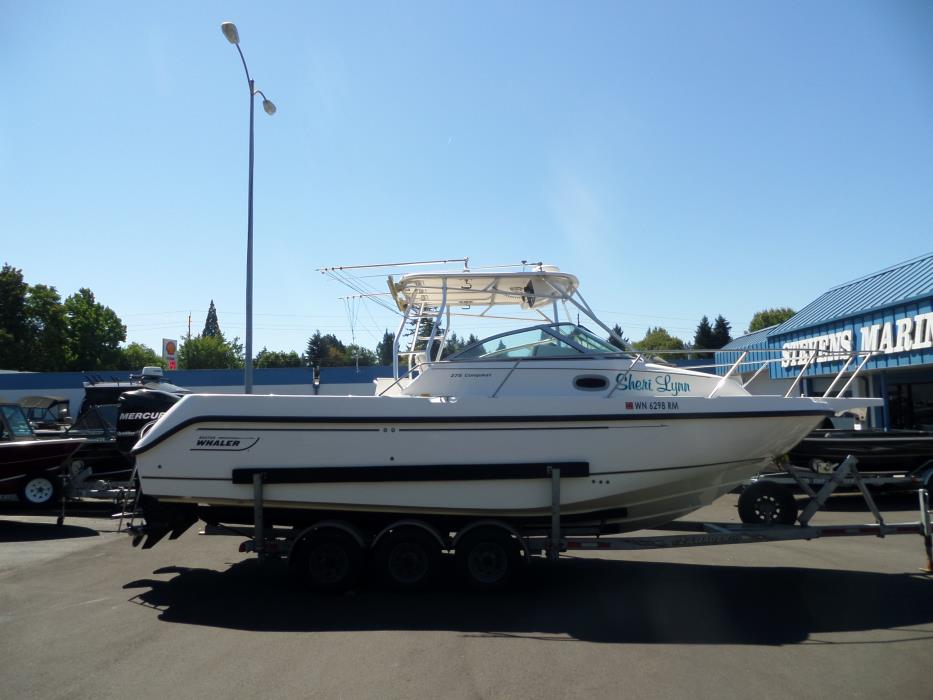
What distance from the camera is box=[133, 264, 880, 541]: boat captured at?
639cm

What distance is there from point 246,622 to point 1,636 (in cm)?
188

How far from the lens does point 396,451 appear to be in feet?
21.1

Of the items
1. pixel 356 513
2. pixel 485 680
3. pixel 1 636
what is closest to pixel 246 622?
pixel 356 513

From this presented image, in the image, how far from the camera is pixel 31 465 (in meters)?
11.2

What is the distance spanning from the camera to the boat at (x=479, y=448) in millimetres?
6391

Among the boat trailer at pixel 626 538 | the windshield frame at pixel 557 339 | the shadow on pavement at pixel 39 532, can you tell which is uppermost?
the windshield frame at pixel 557 339

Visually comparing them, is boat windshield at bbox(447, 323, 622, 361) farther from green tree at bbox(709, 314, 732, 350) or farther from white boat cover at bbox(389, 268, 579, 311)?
green tree at bbox(709, 314, 732, 350)

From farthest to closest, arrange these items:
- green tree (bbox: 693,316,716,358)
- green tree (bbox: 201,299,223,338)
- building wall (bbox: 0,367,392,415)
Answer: green tree (bbox: 201,299,223,338) < green tree (bbox: 693,316,716,358) < building wall (bbox: 0,367,392,415)

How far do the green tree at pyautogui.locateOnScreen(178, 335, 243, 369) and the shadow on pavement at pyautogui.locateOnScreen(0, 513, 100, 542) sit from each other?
54.2 m

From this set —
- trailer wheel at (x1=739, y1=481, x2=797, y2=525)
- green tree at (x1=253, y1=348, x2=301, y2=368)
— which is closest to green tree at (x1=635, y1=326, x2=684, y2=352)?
green tree at (x1=253, y1=348, x2=301, y2=368)

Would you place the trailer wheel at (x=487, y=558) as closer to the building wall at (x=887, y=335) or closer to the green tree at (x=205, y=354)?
the building wall at (x=887, y=335)

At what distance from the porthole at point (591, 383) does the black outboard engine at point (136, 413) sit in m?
7.54

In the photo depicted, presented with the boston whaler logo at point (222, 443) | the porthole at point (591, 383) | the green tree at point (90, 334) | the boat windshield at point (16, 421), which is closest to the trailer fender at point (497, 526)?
the porthole at point (591, 383)

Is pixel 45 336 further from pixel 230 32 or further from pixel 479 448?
pixel 479 448
